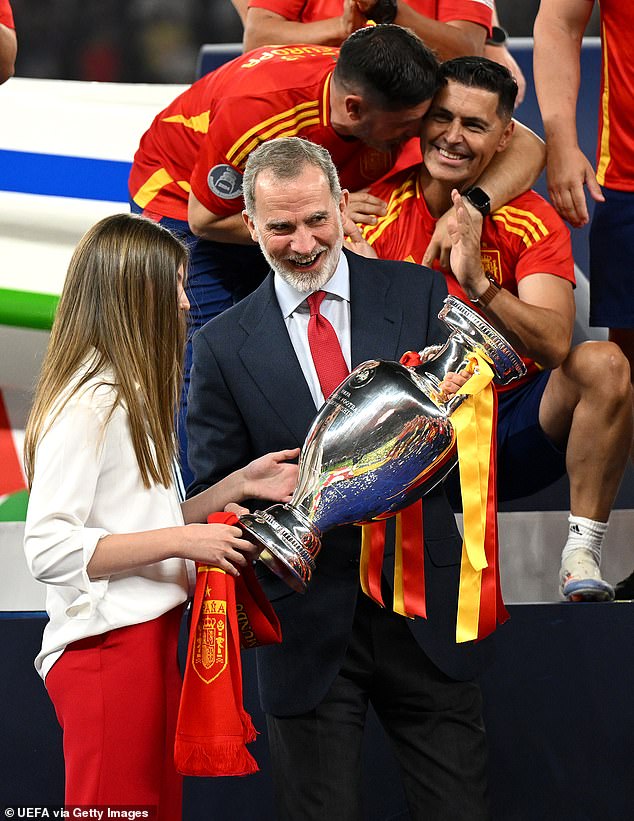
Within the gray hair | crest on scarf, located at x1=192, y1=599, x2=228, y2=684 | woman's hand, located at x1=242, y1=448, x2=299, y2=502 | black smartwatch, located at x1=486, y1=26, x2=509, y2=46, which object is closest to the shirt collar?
the gray hair

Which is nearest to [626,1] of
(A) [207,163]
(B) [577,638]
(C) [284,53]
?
(C) [284,53]

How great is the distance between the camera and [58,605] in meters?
1.52

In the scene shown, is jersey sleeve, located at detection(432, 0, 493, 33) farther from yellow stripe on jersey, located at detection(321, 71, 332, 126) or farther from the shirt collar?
the shirt collar

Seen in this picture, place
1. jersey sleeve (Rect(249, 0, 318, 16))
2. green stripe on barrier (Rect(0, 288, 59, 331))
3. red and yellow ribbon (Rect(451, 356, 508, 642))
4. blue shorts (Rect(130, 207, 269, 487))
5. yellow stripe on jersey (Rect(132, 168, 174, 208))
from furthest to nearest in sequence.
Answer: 1. green stripe on barrier (Rect(0, 288, 59, 331))
2. jersey sleeve (Rect(249, 0, 318, 16))
3. yellow stripe on jersey (Rect(132, 168, 174, 208))
4. blue shorts (Rect(130, 207, 269, 487))
5. red and yellow ribbon (Rect(451, 356, 508, 642))

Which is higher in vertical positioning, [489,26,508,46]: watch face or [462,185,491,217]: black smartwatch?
[489,26,508,46]: watch face

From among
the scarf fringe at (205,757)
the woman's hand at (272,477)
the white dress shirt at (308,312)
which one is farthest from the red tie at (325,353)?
the scarf fringe at (205,757)

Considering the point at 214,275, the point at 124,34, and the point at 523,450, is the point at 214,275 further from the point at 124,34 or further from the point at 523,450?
the point at 124,34

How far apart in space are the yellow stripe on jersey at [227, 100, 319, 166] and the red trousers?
1221mm

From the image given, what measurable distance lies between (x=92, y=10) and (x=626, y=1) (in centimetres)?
237

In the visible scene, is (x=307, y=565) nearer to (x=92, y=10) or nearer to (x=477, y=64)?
(x=477, y=64)

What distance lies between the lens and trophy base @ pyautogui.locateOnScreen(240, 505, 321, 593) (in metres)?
1.42

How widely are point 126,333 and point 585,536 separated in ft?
3.47

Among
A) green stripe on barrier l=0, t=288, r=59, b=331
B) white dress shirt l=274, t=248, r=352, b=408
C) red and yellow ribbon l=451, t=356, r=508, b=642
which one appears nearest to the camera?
red and yellow ribbon l=451, t=356, r=508, b=642

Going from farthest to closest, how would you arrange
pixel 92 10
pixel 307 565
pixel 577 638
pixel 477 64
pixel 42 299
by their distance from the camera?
pixel 92 10 < pixel 42 299 < pixel 477 64 < pixel 577 638 < pixel 307 565
